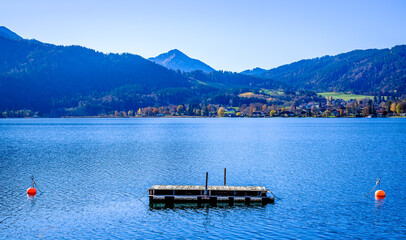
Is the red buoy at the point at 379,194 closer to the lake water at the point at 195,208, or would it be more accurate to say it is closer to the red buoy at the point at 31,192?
the lake water at the point at 195,208

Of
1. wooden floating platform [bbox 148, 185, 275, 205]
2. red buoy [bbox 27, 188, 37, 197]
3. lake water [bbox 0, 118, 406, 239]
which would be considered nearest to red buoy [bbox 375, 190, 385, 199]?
lake water [bbox 0, 118, 406, 239]

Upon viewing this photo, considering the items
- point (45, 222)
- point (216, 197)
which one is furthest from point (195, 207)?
point (45, 222)

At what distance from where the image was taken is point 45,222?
35.9 metres

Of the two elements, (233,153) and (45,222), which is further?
(233,153)

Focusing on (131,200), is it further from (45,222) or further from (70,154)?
(70,154)

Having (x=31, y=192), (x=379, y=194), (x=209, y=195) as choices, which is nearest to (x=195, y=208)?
(x=209, y=195)

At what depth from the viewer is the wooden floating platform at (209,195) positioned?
141 ft

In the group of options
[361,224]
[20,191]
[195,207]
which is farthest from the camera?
[20,191]

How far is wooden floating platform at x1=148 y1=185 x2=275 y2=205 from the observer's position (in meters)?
42.8

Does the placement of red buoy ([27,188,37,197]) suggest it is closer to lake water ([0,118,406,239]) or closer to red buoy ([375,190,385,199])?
lake water ([0,118,406,239])

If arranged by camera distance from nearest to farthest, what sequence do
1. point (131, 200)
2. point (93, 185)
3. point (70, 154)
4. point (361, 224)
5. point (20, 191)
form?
point (361, 224), point (131, 200), point (20, 191), point (93, 185), point (70, 154)

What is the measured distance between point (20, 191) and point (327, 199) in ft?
123

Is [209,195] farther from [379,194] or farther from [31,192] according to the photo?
[31,192]

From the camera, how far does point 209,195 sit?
43344 mm
